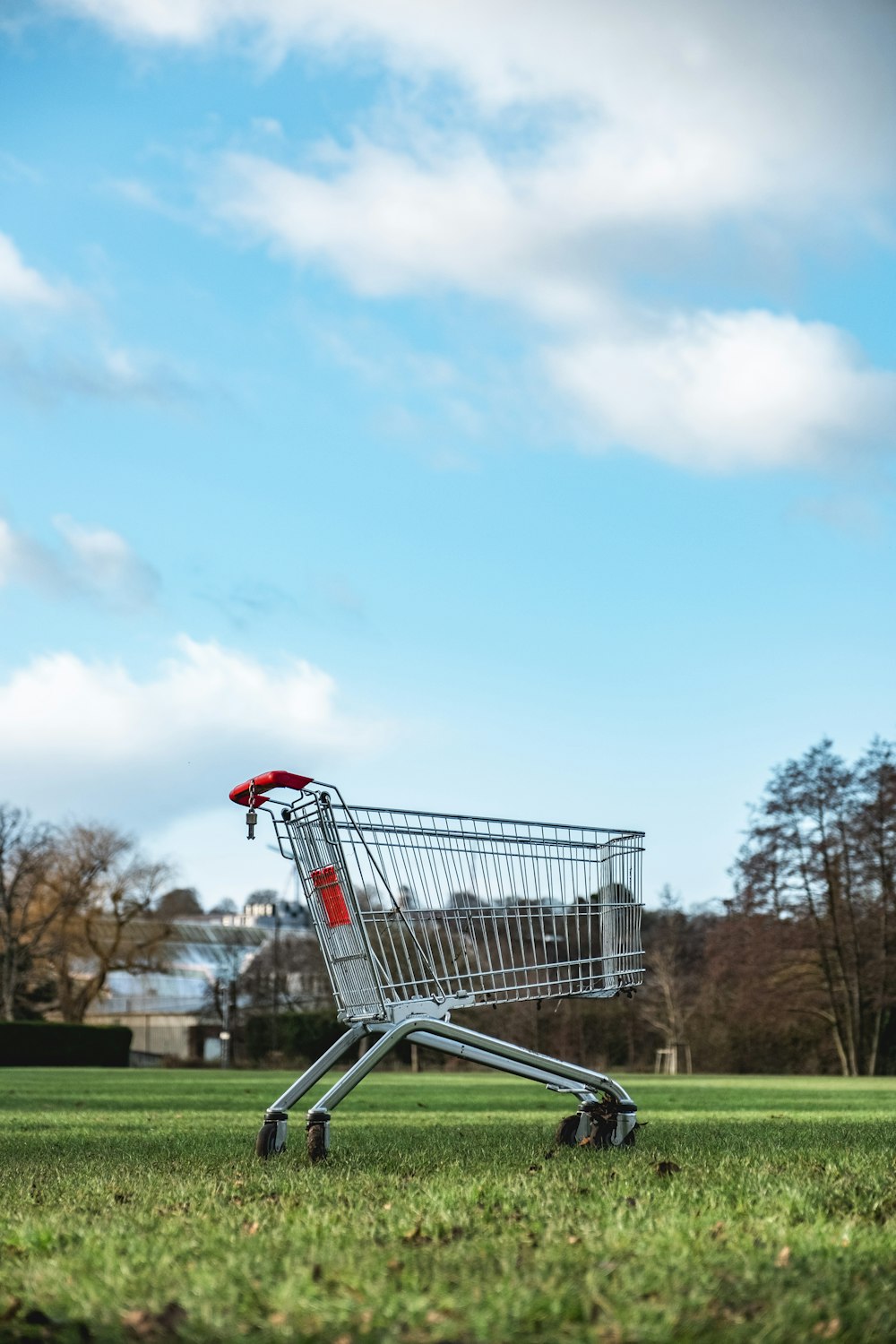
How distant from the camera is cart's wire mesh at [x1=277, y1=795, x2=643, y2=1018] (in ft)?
19.5

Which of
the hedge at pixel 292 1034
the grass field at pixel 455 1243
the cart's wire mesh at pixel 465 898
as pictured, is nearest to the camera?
the grass field at pixel 455 1243

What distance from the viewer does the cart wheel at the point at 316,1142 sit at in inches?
226

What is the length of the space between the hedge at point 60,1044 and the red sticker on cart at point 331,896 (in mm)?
37432

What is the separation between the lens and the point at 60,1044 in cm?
4138

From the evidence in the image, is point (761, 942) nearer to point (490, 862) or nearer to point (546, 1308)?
point (490, 862)

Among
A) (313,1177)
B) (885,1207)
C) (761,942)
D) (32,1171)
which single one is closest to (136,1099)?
(32,1171)

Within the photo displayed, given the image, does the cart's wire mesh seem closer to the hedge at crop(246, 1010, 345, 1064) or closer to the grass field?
the grass field

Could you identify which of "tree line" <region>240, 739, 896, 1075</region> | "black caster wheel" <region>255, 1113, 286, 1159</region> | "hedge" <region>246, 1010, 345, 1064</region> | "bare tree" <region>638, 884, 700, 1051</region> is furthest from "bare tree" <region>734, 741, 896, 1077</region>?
"black caster wheel" <region>255, 1113, 286, 1159</region>

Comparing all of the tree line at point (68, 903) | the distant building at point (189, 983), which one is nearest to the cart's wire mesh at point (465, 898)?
the distant building at point (189, 983)

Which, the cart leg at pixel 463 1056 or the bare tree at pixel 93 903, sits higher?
the bare tree at pixel 93 903

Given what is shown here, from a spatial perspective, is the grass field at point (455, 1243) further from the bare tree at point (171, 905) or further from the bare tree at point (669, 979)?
the bare tree at point (171, 905)

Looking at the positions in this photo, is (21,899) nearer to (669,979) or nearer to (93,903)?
(93,903)

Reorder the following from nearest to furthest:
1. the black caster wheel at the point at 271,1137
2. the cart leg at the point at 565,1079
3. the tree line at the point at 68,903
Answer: the cart leg at the point at 565,1079 < the black caster wheel at the point at 271,1137 < the tree line at the point at 68,903

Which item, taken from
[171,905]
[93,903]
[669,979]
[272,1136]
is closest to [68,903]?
[93,903]
